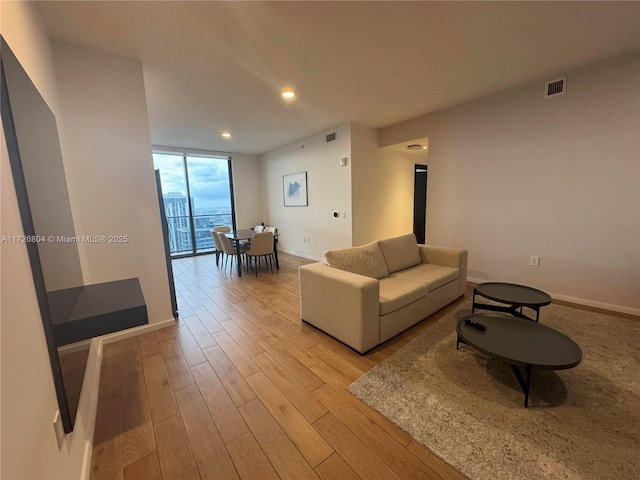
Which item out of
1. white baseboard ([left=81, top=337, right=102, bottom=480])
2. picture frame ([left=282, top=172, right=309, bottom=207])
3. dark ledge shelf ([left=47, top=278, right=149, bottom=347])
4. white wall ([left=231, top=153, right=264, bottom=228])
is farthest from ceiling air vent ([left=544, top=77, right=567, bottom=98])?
white wall ([left=231, top=153, right=264, bottom=228])

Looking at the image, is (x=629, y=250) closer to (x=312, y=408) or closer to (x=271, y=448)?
(x=312, y=408)

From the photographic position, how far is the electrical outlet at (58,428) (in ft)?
3.18

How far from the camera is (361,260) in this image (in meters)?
2.80

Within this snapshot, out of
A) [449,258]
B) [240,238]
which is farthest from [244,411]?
[240,238]

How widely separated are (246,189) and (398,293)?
5755 millimetres

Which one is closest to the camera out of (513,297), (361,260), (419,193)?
(513,297)

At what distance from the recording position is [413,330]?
2582 millimetres

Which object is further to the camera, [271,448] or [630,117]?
[630,117]

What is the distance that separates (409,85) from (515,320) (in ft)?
9.14

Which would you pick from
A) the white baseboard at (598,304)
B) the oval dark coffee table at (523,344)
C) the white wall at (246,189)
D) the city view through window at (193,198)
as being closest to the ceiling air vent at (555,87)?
the white baseboard at (598,304)

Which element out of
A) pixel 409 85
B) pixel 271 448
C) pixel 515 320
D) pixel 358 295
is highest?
pixel 409 85

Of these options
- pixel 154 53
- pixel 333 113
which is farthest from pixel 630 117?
pixel 154 53

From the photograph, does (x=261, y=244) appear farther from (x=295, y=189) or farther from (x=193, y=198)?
A: (x=193, y=198)

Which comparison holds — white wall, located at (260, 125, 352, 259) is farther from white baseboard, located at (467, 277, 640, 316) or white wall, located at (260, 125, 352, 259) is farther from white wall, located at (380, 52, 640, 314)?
white baseboard, located at (467, 277, 640, 316)
